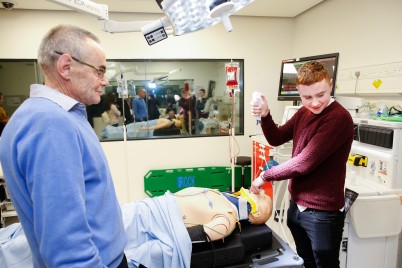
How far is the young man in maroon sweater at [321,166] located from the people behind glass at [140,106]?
2.62 meters

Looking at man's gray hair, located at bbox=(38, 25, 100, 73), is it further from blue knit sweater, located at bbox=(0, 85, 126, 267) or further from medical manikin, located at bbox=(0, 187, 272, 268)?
medical manikin, located at bbox=(0, 187, 272, 268)

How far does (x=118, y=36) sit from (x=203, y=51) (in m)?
1.14

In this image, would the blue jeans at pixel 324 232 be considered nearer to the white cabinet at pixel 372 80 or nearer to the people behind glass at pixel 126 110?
the white cabinet at pixel 372 80

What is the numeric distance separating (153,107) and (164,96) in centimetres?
22

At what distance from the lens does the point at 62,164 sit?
2.29 feet

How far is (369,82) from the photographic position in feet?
8.55

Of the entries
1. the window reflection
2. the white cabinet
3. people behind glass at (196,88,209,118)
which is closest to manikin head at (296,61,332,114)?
the white cabinet

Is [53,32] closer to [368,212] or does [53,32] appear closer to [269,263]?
[269,263]

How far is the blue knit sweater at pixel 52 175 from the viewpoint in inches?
27.1

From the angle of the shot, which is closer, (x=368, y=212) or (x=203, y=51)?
(x=368, y=212)

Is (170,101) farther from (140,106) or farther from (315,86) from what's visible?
(315,86)

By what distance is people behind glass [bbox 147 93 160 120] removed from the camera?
3.74m

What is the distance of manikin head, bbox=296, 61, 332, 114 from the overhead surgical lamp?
1.72 ft

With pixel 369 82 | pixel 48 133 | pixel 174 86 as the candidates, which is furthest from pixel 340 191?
pixel 174 86
